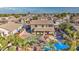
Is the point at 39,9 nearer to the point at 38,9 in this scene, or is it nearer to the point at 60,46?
the point at 38,9

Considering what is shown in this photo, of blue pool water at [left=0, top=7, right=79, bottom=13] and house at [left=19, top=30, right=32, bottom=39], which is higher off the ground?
blue pool water at [left=0, top=7, right=79, bottom=13]

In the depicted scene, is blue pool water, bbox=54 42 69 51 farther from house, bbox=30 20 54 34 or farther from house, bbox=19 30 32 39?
house, bbox=19 30 32 39

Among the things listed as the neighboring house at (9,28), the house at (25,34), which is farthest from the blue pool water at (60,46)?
the neighboring house at (9,28)

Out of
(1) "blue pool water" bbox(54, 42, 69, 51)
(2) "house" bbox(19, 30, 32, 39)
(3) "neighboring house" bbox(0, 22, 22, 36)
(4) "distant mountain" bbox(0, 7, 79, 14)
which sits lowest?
(1) "blue pool water" bbox(54, 42, 69, 51)

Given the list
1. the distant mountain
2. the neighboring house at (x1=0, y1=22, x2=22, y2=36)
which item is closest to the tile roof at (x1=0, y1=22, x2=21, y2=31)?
the neighboring house at (x1=0, y1=22, x2=22, y2=36)

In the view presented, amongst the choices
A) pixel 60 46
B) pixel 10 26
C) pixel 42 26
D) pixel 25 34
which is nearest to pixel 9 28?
pixel 10 26

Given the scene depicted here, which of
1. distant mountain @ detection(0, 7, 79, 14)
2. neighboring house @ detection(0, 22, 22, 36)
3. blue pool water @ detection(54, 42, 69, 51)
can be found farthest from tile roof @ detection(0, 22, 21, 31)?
blue pool water @ detection(54, 42, 69, 51)

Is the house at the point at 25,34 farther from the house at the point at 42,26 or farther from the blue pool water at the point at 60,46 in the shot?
the blue pool water at the point at 60,46
